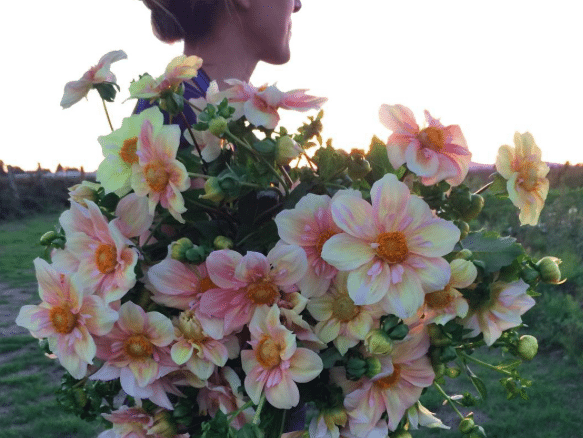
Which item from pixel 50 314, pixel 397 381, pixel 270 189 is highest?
pixel 270 189

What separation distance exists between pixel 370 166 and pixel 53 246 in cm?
53

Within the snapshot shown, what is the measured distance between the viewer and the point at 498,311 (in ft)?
3.19

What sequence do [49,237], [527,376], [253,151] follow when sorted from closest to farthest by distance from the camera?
[253,151], [49,237], [527,376]

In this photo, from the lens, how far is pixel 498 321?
3.22ft

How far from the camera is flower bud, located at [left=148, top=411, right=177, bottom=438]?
1.00 m

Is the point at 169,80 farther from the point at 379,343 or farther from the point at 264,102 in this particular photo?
the point at 379,343

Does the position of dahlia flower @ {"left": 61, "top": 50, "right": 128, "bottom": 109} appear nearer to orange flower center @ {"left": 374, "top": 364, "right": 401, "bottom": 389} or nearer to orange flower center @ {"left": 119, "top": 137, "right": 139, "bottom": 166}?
orange flower center @ {"left": 119, "top": 137, "right": 139, "bottom": 166}

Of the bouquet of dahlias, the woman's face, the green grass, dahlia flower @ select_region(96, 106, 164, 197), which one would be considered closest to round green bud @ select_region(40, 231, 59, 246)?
the bouquet of dahlias

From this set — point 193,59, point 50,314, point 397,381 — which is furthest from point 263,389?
point 193,59

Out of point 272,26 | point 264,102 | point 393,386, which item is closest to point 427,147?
point 264,102

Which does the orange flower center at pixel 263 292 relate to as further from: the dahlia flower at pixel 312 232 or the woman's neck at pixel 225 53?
the woman's neck at pixel 225 53

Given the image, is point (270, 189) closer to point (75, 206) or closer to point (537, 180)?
point (75, 206)

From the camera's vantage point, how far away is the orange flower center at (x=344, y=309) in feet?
2.94

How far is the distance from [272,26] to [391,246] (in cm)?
100
